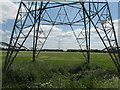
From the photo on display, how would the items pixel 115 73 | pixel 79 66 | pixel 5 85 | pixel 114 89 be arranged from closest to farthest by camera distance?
1. pixel 114 89
2. pixel 5 85
3. pixel 115 73
4. pixel 79 66

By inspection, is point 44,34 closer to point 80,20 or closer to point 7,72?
point 80,20

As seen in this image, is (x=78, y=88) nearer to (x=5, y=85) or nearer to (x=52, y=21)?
(x=5, y=85)

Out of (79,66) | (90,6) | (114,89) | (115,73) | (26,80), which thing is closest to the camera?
(114,89)

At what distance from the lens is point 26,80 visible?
839 centimetres

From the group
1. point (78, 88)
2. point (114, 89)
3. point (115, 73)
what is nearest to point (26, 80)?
point (78, 88)

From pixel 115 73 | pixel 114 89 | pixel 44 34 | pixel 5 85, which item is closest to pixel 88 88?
pixel 114 89

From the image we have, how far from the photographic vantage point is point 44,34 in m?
13.2

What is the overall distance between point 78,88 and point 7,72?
14.0ft

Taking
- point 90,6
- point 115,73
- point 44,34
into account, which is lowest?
point 115,73

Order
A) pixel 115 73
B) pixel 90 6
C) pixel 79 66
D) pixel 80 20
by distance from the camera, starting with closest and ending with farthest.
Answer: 1. pixel 115 73
2. pixel 90 6
3. pixel 79 66
4. pixel 80 20

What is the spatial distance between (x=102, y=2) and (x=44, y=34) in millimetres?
6277

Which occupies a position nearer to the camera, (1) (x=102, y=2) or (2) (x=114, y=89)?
(2) (x=114, y=89)

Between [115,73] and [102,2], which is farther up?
[102,2]

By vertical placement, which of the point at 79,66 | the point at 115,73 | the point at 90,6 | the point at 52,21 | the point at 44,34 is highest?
the point at 90,6
